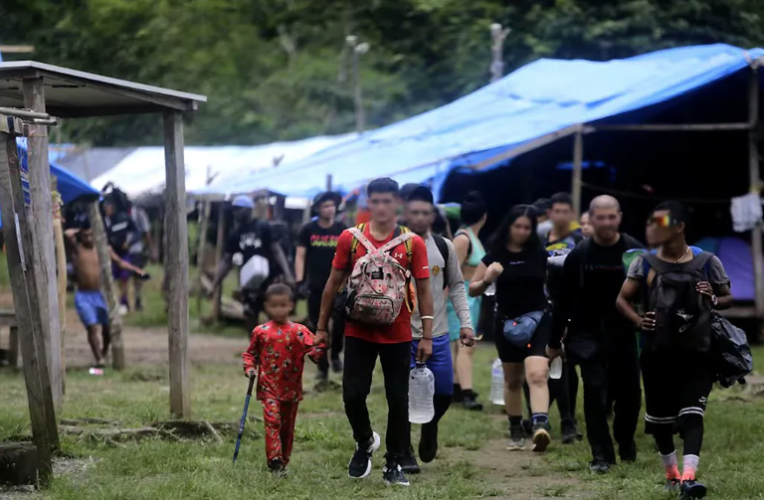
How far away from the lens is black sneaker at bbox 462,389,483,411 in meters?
11.1

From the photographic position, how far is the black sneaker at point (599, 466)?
26.2 feet

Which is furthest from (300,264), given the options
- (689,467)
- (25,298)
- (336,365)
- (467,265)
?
(689,467)

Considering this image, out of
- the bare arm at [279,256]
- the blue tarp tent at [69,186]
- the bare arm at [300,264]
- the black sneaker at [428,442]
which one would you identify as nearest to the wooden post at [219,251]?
the bare arm at [279,256]

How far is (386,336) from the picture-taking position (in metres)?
7.28

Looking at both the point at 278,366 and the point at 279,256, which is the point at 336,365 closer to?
the point at 279,256

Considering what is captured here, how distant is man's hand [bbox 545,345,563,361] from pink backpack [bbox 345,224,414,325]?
1769 mm

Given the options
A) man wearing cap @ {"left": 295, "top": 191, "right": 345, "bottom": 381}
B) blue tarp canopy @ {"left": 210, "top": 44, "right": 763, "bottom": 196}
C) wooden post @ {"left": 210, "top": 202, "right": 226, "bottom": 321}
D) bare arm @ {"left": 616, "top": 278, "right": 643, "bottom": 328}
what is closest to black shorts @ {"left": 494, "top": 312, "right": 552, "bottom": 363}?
bare arm @ {"left": 616, "top": 278, "right": 643, "bottom": 328}

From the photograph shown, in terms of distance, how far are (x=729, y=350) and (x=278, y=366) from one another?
271 cm

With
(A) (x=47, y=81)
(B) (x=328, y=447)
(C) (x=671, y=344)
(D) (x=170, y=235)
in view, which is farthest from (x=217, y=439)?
(C) (x=671, y=344)

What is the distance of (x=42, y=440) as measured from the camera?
7.16m

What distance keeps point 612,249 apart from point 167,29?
95.3ft

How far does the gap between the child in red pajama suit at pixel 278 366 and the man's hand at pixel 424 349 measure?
0.60m

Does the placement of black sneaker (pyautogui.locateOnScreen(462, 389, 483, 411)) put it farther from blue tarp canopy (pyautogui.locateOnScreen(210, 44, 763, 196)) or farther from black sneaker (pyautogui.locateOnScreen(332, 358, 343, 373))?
blue tarp canopy (pyautogui.locateOnScreen(210, 44, 763, 196))

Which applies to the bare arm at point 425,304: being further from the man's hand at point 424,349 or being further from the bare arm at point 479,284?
the bare arm at point 479,284
